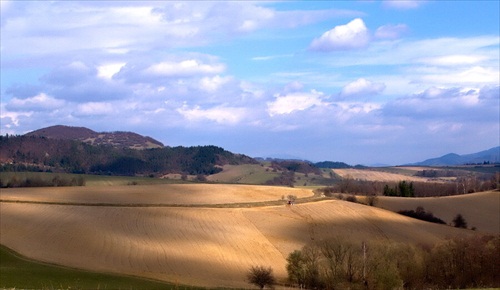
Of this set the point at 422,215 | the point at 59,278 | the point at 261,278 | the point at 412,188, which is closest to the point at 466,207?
the point at 422,215

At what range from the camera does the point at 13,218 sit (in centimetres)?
7488

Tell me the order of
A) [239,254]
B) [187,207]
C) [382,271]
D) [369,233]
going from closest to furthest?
[382,271], [239,254], [369,233], [187,207]

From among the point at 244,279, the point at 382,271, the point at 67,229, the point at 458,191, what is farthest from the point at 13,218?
the point at 458,191

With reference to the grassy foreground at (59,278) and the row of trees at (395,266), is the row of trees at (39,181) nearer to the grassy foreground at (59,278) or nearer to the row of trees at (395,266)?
the grassy foreground at (59,278)

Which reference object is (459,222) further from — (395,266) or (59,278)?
(59,278)

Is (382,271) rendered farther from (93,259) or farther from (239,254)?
(93,259)

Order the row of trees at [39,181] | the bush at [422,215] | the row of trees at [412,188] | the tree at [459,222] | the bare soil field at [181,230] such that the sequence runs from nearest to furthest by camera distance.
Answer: the bare soil field at [181,230]
the tree at [459,222]
the bush at [422,215]
the row of trees at [39,181]
the row of trees at [412,188]

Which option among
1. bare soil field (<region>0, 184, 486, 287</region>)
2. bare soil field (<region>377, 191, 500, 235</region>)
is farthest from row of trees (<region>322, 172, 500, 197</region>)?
bare soil field (<region>0, 184, 486, 287</region>)

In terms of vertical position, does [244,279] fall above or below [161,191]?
below

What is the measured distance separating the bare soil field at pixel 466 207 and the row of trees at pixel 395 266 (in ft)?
129

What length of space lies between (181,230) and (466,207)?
57271 millimetres

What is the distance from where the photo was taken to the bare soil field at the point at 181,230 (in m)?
59.0

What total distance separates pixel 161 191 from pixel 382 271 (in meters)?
59.5

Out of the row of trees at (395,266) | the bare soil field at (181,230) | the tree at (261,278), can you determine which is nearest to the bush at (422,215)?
the bare soil field at (181,230)
